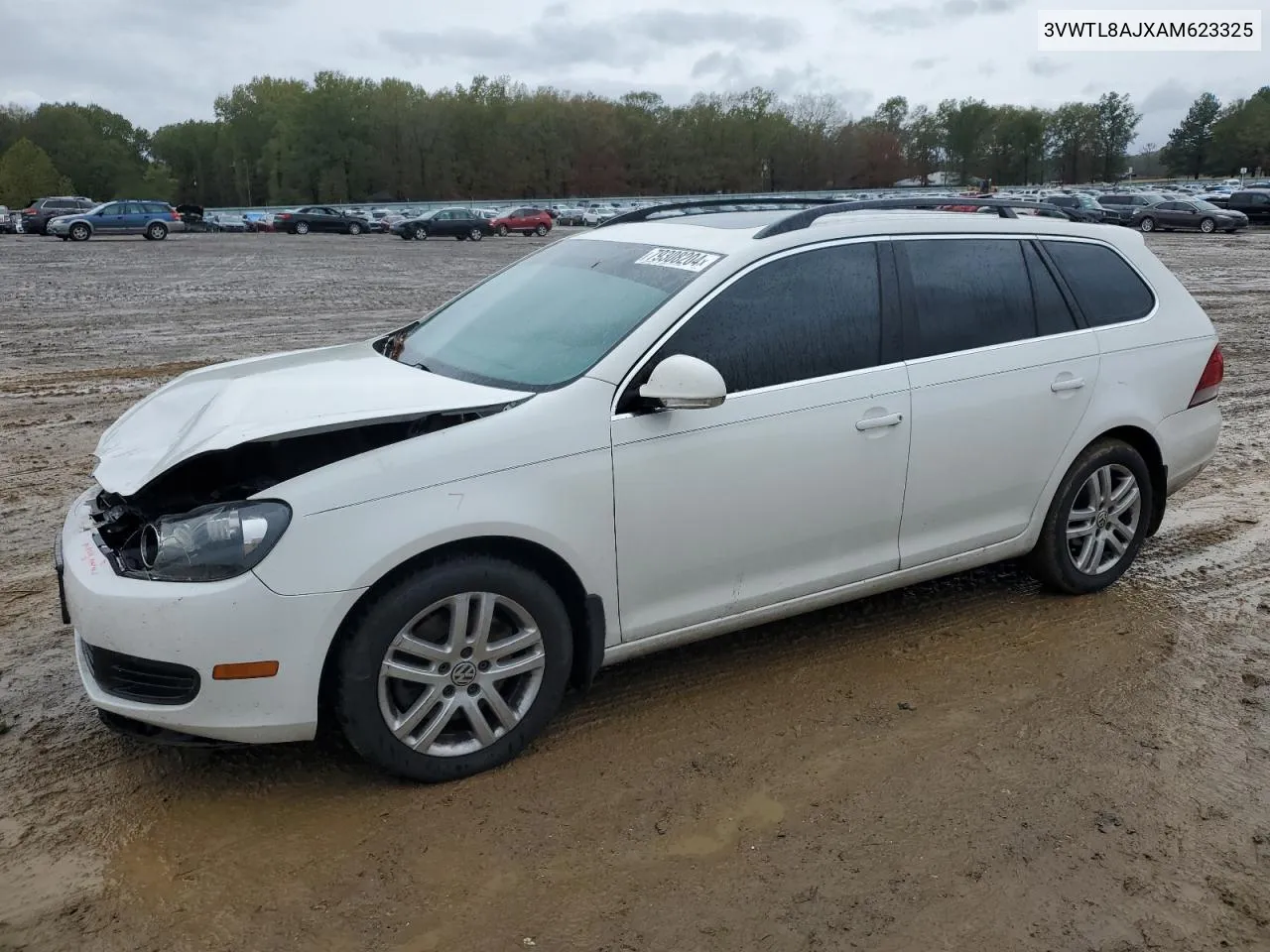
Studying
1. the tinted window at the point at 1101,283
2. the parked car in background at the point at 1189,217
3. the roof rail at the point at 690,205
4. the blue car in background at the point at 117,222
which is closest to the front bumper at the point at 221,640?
the roof rail at the point at 690,205

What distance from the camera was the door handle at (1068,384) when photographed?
4574mm

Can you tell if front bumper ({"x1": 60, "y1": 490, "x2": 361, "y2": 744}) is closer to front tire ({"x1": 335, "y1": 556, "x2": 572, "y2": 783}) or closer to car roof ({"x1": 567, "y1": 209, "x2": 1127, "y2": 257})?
front tire ({"x1": 335, "y1": 556, "x2": 572, "y2": 783})

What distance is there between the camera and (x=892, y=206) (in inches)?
179

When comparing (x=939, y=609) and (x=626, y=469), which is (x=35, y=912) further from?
(x=939, y=609)

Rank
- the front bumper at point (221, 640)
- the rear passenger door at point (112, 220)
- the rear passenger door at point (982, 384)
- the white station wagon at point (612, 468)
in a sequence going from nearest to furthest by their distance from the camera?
1. the front bumper at point (221, 640)
2. the white station wagon at point (612, 468)
3. the rear passenger door at point (982, 384)
4. the rear passenger door at point (112, 220)

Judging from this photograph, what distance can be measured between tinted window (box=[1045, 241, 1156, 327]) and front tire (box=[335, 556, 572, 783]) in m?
2.86

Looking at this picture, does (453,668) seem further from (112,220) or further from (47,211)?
(47,211)

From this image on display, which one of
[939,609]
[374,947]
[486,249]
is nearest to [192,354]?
[939,609]

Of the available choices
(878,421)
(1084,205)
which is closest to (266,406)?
(878,421)

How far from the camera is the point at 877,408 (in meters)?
4.07

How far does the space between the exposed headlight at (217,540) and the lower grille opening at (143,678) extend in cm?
26

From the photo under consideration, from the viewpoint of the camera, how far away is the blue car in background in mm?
42000

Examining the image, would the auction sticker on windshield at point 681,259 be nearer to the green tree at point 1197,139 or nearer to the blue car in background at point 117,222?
the blue car in background at point 117,222

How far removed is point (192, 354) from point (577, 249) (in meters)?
9.16
